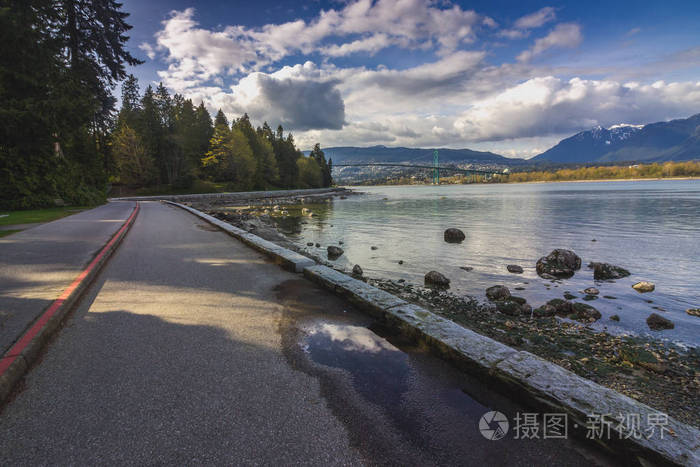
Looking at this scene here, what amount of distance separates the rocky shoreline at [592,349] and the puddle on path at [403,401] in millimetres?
2248

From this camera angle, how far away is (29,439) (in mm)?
2449

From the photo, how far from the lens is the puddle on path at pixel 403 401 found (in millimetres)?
2408

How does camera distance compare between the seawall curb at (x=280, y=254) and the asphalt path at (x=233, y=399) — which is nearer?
the asphalt path at (x=233, y=399)

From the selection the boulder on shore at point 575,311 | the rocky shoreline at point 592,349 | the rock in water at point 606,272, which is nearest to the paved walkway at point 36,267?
the rocky shoreline at point 592,349

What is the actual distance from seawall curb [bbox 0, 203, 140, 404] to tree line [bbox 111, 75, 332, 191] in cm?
6344

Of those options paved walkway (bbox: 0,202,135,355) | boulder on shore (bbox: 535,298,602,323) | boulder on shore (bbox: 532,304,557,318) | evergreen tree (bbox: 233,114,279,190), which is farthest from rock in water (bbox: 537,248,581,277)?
evergreen tree (bbox: 233,114,279,190)

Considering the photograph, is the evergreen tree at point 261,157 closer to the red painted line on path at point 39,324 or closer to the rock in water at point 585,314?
the red painted line on path at point 39,324

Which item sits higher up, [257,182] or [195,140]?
[195,140]

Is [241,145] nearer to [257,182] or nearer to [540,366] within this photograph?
[257,182]

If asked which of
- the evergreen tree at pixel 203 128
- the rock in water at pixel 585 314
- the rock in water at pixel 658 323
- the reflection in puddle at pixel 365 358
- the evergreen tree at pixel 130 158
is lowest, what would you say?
the rock in water at pixel 658 323

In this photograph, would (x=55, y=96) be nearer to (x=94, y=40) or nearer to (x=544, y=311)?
(x=94, y=40)

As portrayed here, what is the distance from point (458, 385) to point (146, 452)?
285 cm

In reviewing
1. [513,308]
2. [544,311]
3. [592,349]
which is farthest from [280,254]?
[592,349]

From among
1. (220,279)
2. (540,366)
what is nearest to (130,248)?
(220,279)
